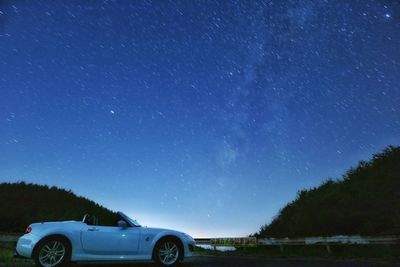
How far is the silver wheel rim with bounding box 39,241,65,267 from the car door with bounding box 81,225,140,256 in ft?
1.57

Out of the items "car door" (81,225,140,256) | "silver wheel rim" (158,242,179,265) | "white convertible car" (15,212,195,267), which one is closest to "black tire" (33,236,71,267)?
"white convertible car" (15,212,195,267)

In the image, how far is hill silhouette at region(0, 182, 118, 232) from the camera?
87.0ft

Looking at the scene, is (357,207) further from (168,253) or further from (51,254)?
(51,254)

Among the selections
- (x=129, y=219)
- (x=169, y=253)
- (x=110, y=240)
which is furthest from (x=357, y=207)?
(x=110, y=240)

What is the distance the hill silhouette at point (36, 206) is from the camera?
26516mm

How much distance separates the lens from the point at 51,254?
27.4 ft

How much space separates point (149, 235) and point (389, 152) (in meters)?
20.7

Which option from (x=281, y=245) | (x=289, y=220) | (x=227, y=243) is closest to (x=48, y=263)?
(x=281, y=245)

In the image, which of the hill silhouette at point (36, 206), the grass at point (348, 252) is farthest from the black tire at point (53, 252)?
the hill silhouette at point (36, 206)

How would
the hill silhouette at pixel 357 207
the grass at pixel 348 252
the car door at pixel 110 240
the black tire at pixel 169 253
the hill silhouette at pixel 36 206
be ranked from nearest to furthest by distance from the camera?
the car door at pixel 110 240 < the black tire at pixel 169 253 < the grass at pixel 348 252 < the hill silhouette at pixel 357 207 < the hill silhouette at pixel 36 206

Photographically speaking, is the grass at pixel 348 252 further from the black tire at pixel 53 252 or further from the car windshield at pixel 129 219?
the black tire at pixel 53 252

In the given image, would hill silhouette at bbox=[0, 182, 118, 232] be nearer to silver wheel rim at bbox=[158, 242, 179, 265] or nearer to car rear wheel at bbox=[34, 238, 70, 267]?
silver wheel rim at bbox=[158, 242, 179, 265]

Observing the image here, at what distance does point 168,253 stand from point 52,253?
2.49 metres

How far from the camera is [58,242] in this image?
8.37 metres
